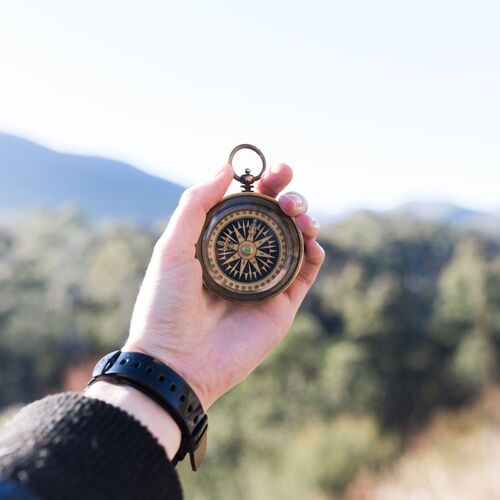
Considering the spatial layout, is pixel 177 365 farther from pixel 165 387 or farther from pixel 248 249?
pixel 248 249

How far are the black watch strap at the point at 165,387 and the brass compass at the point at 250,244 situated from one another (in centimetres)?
88

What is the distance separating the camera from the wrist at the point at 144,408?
223cm

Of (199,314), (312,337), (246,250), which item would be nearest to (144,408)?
(199,314)

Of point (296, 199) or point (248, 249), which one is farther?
point (248, 249)

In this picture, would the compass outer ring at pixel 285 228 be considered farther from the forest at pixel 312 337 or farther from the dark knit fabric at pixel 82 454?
the forest at pixel 312 337

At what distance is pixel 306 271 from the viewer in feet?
11.3

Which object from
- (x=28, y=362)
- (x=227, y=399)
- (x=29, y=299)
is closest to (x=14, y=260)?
(x=29, y=299)

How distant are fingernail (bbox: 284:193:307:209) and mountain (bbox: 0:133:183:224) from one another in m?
41.9

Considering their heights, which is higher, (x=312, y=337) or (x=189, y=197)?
(x=189, y=197)

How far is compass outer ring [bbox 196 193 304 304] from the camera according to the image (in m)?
3.20

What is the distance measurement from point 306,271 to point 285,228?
0.93ft

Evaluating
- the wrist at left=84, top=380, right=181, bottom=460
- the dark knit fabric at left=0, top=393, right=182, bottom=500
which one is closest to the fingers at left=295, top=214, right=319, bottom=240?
the wrist at left=84, top=380, right=181, bottom=460

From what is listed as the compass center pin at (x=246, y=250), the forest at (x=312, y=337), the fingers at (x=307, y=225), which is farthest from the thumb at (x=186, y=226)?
the forest at (x=312, y=337)

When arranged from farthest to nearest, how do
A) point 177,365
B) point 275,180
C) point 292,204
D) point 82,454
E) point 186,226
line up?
point 275,180 < point 292,204 < point 186,226 < point 177,365 < point 82,454
